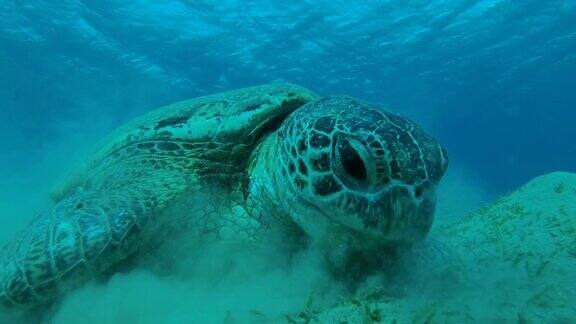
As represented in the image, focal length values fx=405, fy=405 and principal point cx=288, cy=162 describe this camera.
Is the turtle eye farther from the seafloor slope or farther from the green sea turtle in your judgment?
the seafloor slope

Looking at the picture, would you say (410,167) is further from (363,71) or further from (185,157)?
(363,71)

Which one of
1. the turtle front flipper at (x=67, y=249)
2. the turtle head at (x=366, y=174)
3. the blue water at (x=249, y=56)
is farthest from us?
the blue water at (x=249, y=56)

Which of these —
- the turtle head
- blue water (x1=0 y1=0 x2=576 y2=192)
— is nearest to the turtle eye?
the turtle head

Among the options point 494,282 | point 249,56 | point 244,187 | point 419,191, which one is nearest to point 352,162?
point 419,191

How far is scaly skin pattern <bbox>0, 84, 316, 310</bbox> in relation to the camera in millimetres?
2326

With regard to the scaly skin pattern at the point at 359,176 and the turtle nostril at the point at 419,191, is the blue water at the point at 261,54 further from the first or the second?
the turtle nostril at the point at 419,191

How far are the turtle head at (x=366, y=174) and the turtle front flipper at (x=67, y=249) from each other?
1.07 metres

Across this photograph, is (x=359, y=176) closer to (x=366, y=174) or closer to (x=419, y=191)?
(x=366, y=174)

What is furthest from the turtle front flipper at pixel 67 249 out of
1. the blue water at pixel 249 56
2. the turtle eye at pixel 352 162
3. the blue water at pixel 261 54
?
the blue water at pixel 261 54

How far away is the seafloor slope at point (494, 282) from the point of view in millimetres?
1762

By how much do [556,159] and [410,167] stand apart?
64.8m

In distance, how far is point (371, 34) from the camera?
1928 cm

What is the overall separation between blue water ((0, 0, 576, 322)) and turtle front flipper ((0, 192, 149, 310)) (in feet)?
32.9

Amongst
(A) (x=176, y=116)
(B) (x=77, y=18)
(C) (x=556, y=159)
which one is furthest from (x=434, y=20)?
(C) (x=556, y=159)
